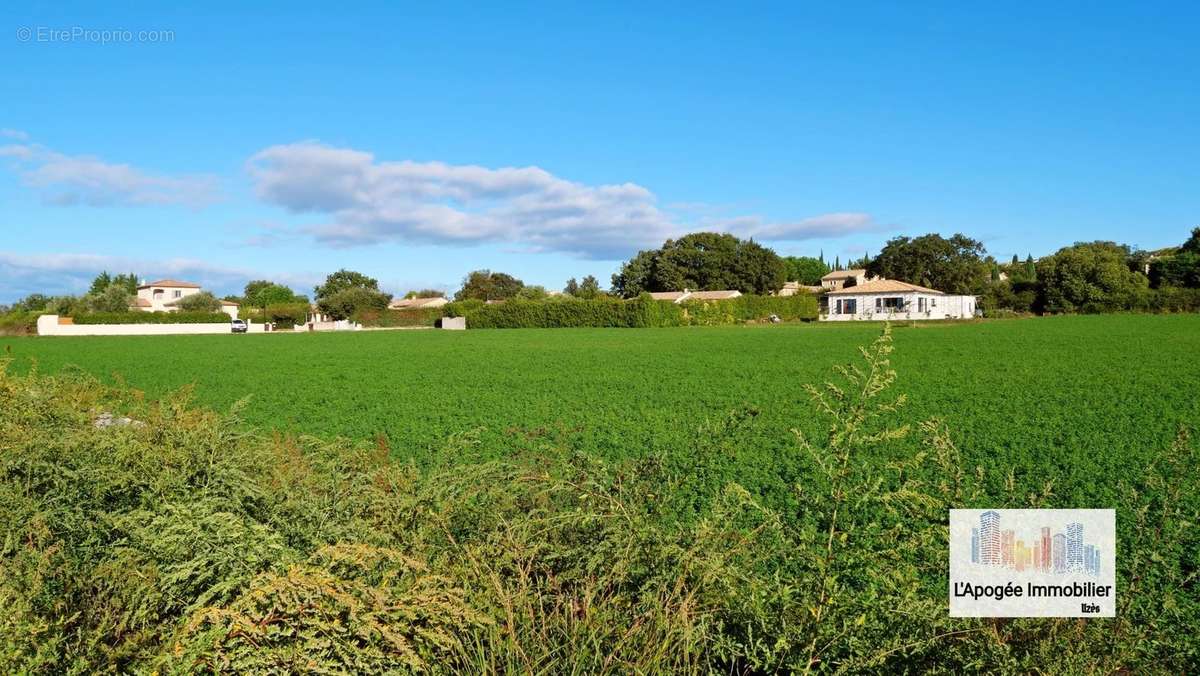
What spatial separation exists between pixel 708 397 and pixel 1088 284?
265ft

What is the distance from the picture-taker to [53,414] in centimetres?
607

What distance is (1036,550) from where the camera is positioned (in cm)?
298

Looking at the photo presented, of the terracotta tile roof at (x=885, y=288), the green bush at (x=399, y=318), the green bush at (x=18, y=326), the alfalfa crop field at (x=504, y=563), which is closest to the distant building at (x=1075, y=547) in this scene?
the alfalfa crop field at (x=504, y=563)

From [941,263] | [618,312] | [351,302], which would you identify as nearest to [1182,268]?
[941,263]

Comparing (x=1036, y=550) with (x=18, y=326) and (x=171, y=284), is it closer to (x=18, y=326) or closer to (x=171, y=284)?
(x=18, y=326)

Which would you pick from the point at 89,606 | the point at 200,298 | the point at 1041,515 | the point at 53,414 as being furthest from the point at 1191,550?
the point at 200,298

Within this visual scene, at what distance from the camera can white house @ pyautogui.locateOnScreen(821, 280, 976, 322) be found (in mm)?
82625

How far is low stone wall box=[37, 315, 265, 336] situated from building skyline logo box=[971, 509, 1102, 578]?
80064mm

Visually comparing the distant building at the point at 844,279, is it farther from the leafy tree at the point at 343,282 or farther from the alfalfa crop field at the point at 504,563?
the alfalfa crop field at the point at 504,563

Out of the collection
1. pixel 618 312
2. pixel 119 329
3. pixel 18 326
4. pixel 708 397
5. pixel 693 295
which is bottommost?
pixel 708 397

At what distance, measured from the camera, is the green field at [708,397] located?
11.1 metres

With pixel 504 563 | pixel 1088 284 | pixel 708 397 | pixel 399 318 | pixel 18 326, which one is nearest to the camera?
pixel 504 563

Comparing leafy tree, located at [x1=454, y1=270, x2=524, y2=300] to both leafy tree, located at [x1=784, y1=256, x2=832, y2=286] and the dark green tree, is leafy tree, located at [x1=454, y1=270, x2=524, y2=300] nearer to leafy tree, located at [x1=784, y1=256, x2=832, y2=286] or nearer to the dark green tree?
the dark green tree

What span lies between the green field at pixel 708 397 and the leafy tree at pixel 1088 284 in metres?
51.3
